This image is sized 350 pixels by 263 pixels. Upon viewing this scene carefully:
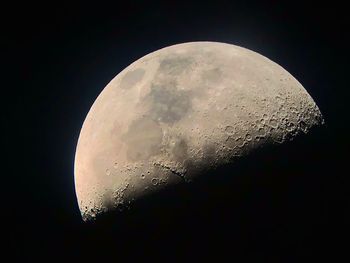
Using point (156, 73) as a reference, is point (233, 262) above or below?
below

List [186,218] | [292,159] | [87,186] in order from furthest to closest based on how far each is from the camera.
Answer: [87,186] → [292,159] → [186,218]

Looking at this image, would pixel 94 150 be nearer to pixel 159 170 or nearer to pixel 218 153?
pixel 159 170

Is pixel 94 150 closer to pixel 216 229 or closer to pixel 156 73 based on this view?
pixel 156 73

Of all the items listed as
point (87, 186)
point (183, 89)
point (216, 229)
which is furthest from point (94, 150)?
point (216, 229)

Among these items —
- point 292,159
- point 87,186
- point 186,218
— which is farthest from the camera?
point 87,186

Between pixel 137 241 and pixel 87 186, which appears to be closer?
pixel 137 241

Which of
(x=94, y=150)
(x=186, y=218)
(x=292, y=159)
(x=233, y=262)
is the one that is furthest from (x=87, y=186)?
(x=292, y=159)

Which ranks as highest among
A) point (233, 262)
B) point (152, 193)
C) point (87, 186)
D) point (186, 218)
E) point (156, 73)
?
point (156, 73)
